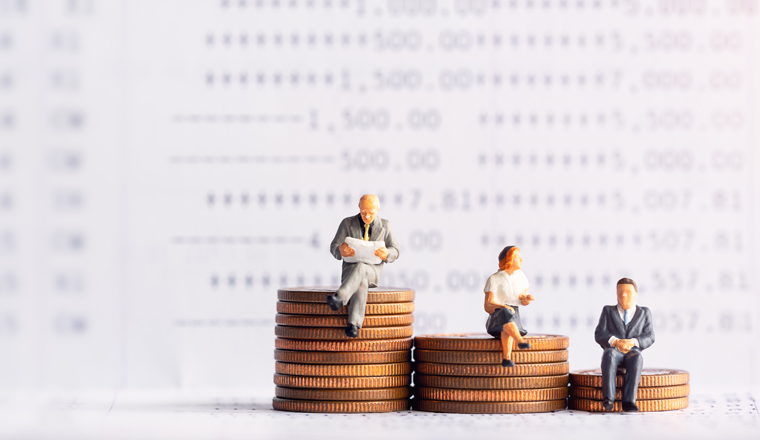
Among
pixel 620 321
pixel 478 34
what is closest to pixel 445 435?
pixel 620 321

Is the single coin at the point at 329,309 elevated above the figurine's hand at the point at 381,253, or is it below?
below

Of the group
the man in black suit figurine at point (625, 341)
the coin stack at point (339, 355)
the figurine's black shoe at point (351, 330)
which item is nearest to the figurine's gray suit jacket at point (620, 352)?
the man in black suit figurine at point (625, 341)

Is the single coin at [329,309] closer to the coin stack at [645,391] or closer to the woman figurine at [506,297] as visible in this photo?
the woman figurine at [506,297]

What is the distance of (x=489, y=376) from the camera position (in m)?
4.88

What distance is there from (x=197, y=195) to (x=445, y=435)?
2891 mm

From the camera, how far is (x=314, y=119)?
6.54 m

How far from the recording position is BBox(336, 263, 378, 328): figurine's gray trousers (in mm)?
4836

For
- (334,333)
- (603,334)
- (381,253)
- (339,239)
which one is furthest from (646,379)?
(339,239)

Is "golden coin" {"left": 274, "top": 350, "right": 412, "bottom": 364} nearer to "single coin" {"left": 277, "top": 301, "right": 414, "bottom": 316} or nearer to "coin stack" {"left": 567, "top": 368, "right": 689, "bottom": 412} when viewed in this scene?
"single coin" {"left": 277, "top": 301, "right": 414, "bottom": 316}

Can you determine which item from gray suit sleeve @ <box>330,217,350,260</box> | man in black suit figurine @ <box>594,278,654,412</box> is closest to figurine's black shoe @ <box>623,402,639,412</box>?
man in black suit figurine @ <box>594,278,654,412</box>

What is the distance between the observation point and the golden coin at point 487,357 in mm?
4875

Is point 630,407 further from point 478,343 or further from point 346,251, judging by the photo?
point 346,251

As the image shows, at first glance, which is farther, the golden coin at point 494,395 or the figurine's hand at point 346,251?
the figurine's hand at point 346,251

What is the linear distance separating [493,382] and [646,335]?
79 centimetres
